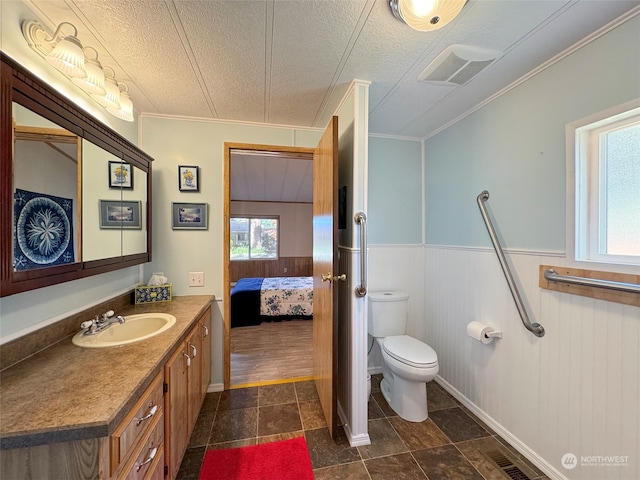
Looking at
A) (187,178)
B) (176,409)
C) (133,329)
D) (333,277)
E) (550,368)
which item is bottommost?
(176,409)

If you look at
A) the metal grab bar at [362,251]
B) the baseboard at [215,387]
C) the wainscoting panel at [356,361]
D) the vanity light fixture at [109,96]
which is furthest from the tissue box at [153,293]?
the metal grab bar at [362,251]

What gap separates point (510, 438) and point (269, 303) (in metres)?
3.09

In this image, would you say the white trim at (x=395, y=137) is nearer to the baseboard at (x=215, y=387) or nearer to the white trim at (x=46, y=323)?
the white trim at (x=46, y=323)

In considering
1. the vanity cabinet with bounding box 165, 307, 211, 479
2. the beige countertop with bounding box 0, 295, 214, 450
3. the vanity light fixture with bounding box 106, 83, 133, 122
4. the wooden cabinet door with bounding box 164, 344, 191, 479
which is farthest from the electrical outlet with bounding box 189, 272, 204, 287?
the vanity light fixture with bounding box 106, 83, 133, 122

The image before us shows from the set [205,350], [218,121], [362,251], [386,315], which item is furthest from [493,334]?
[218,121]

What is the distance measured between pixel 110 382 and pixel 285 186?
4.37 meters

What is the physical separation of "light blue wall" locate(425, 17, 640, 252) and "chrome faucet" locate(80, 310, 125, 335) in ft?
7.95

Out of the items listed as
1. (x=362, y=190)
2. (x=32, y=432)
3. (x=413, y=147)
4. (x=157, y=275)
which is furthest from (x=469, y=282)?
(x=157, y=275)

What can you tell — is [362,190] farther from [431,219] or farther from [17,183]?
[17,183]

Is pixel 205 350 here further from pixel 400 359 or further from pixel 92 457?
pixel 400 359

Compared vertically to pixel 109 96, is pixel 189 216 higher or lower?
lower

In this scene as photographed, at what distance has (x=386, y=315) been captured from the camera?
2.12 metres

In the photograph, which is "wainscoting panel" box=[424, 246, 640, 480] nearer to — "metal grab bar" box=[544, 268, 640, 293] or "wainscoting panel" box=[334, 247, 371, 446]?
"metal grab bar" box=[544, 268, 640, 293]

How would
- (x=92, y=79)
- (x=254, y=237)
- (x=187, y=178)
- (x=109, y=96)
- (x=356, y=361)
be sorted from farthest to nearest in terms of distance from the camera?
(x=254, y=237), (x=187, y=178), (x=356, y=361), (x=109, y=96), (x=92, y=79)
